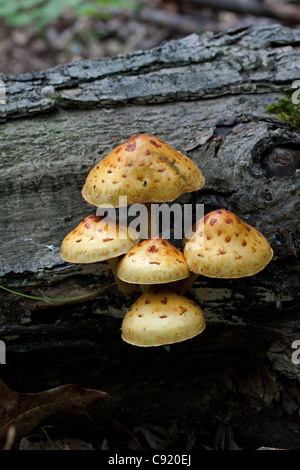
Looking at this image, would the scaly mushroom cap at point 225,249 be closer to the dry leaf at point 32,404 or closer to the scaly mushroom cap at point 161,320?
the scaly mushroom cap at point 161,320

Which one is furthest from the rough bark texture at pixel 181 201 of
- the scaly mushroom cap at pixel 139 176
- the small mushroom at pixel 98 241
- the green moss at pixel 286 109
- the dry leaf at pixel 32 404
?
the scaly mushroom cap at pixel 139 176

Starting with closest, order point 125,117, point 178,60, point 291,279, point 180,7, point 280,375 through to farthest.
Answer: point 291,279 < point 280,375 < point 125,117 < point 178,60 < point 180,7

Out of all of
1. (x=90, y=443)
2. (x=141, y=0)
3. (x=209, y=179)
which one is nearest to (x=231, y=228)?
(x=209, y=179)

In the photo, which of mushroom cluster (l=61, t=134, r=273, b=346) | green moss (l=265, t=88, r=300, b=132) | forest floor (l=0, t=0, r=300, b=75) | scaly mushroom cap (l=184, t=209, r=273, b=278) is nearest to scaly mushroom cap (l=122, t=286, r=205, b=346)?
mushroom cluster (l=61, t=134, r=273, b=346)

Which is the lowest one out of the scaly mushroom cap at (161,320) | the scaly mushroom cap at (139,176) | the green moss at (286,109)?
the scaly mushroom cap at (161,320)

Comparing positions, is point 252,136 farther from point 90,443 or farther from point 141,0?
point 141,0

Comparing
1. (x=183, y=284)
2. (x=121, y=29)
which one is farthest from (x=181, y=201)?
(x=121, y=29)

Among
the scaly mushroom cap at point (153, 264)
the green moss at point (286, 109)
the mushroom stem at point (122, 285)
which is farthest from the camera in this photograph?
the green moss at point (286, 109)
